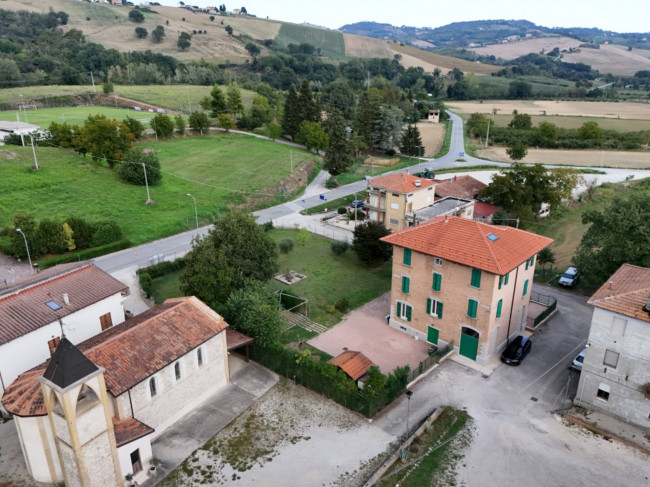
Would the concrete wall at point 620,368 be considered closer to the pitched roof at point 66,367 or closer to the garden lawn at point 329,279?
the garden lawn at point 329,279

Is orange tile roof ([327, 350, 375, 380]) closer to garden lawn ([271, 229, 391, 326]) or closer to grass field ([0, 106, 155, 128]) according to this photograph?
garden lawn ([271, 229, 391, 326])

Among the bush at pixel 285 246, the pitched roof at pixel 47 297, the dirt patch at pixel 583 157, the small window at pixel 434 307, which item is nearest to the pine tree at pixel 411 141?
the dirt patch at pixel 583 157

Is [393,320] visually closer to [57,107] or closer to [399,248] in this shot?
[399,248]

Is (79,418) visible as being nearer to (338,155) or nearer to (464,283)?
(464,283)

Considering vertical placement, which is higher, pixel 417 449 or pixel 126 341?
pixel 126 341

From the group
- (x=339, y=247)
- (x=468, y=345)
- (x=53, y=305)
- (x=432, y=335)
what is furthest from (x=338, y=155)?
(x=53, y=305)

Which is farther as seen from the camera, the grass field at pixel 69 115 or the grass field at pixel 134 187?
the grass field at pixel 69 115

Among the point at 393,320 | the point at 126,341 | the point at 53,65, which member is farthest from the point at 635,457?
the point at 53,65
